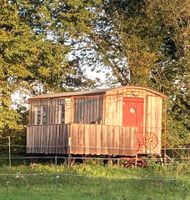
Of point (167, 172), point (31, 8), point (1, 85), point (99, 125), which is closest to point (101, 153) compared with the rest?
point (99, 125)

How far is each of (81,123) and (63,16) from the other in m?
12.1

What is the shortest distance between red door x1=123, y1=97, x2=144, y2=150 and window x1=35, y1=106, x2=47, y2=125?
4486 millimetres

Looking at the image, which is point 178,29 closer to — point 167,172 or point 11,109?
point 11,109

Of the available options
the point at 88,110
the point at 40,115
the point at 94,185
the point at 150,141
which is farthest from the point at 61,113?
the point at 94,185

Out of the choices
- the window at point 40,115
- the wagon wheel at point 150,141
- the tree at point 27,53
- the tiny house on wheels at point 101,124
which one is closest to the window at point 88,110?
the tiny house on wheels at point 101,124

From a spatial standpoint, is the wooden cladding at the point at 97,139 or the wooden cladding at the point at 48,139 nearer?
the wooden cladding at the point at 97,139

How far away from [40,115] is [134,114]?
523 centimetres

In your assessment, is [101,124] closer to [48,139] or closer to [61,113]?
[61,113]

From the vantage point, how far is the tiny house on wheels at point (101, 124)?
99.6 feet

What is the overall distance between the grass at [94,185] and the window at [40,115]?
7244mm

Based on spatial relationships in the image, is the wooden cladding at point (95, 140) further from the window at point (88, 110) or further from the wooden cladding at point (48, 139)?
the window at point (88, 110)

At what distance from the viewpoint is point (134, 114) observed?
32.0 metres

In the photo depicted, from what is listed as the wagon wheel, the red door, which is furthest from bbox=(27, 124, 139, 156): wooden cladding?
the wagon wheel

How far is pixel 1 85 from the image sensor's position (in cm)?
3906
